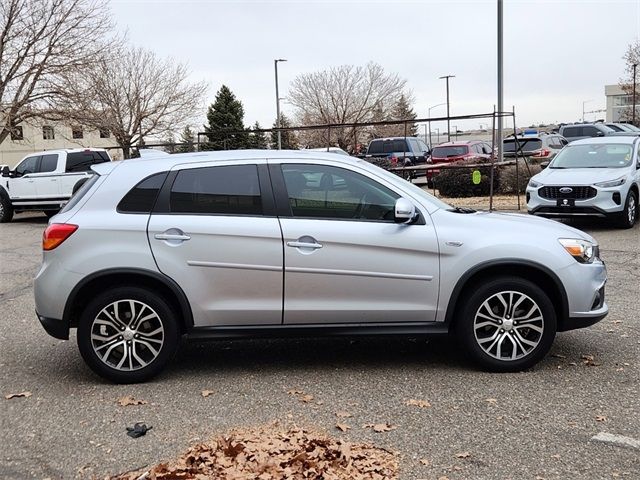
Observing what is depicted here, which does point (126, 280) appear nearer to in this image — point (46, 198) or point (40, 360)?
point (40, 360)

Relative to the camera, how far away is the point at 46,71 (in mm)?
21031

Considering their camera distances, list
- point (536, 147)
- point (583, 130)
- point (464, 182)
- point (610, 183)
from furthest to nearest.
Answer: point (583, 130) → point (536, 147) → point (464, 182) → point (610, 183)

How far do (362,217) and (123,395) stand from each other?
2178 mm

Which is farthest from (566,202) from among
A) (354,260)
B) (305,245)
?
(305,245)

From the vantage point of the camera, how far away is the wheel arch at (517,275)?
489 cm

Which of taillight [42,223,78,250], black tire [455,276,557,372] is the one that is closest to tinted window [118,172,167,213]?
taillight [42,223,78,250]

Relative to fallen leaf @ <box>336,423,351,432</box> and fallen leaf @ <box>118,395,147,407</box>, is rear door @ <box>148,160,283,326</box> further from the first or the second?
fallen leaf @ <box>336,423,351,432</box>

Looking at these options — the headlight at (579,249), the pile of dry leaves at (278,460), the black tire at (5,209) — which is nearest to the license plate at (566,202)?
the headlight at (579,249)

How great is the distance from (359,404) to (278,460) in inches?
43.4

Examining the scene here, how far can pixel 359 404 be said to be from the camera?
4449 millimetres

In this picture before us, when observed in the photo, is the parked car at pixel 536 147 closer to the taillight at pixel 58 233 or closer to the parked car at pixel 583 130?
the parked car at pixel 583 130

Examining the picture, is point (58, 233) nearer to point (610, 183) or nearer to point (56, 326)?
point (56, 326)

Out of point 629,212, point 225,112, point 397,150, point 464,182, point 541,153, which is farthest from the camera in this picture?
point 225,112

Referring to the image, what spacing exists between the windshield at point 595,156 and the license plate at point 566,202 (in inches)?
49.9
